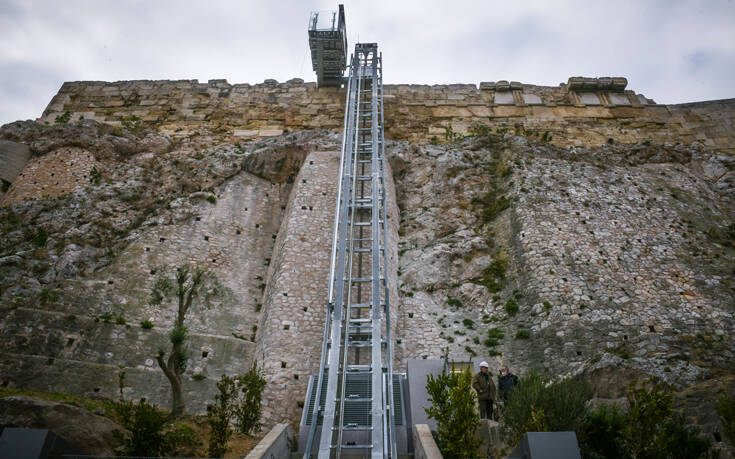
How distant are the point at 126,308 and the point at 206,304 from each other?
1.84m

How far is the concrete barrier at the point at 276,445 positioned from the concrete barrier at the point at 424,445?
2.18 metres

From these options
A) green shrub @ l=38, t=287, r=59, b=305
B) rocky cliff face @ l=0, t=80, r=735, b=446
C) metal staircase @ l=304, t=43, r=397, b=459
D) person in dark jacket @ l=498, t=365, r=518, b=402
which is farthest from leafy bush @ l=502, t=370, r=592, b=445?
green shrub @ l=38, t=287, r=59, b=305

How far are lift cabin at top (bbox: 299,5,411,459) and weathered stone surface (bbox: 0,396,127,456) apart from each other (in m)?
2.85

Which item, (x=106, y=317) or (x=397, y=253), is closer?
(x=106, y=317)

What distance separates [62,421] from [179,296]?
126 inches

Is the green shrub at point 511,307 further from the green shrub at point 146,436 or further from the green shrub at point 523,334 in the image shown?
the green shrub at point 146,436

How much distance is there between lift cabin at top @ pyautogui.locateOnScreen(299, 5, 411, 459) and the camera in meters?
7.31

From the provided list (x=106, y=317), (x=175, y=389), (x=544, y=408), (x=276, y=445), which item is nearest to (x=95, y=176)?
(x=106, y=317)

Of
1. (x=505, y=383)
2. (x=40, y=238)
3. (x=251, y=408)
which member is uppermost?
(x=40, y=238)

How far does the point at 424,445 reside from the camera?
6559 mm

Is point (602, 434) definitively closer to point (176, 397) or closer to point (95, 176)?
point (176, 397)

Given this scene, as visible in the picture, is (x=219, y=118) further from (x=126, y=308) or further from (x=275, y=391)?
(x=275, y=391)

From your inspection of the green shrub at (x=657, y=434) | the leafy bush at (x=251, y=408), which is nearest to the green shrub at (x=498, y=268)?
the green shrub at (x=657, y=434)

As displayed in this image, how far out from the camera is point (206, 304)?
11.7m
